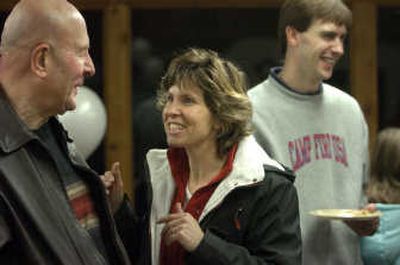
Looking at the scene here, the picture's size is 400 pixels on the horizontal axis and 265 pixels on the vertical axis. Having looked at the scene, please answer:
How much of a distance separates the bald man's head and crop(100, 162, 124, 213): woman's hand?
536mm

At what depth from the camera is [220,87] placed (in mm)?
2238

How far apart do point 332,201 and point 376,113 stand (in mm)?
2038

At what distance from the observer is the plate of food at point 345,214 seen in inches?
97.8

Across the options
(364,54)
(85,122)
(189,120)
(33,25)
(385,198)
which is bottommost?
(385,198)

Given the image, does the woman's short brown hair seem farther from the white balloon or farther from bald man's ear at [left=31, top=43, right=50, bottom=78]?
the white balloon

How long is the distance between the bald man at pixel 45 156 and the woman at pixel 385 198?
46.4 inches

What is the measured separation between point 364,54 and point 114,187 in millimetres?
2769

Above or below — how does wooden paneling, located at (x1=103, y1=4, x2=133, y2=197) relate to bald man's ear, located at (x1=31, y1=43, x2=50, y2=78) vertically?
below

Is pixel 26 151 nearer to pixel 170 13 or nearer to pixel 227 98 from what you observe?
pixel 227 98

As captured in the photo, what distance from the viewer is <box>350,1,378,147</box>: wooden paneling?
465 centimetres

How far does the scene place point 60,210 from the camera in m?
1.70

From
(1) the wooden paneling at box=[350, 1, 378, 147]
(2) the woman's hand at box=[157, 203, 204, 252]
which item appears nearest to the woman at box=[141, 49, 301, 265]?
(2) the woman's hand at box=[157, 203, 204, 252]

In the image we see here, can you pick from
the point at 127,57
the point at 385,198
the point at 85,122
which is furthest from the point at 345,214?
the point at 127,57

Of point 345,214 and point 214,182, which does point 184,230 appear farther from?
point 345,214
